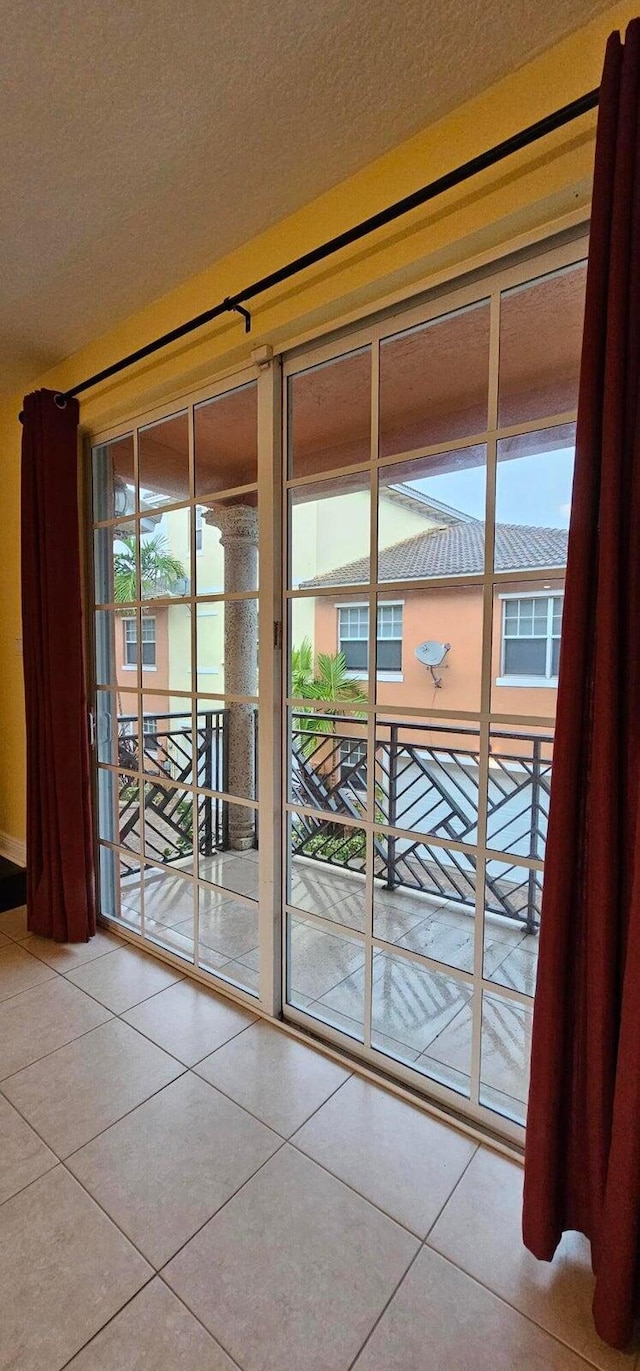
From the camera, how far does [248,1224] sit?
3.67 feet

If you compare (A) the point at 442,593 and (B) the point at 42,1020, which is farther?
(B) the point at 42,1020

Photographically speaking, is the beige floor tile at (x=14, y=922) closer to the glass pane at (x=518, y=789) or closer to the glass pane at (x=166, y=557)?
the glass pane at (x=166, y=557)

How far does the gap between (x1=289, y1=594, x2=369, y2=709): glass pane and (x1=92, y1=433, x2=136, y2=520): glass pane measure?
3.10ft

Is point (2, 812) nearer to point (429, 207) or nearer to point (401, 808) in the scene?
point (401, 808)

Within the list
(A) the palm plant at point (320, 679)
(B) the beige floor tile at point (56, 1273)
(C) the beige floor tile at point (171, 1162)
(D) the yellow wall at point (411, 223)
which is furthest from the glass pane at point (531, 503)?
(B) the beige floor tile at point (56, 1273)

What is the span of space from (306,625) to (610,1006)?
1.25m

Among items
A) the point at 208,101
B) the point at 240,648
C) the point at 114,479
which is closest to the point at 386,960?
the point at 240,648

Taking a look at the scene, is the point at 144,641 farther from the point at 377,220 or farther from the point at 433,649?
the point at 377,220

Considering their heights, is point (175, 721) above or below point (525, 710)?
below

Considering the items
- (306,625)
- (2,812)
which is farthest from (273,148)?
(2,812)

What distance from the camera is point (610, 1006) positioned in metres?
0.93

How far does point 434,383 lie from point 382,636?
737mm

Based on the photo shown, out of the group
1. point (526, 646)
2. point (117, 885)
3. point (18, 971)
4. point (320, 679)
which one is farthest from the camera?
point (117, 885)

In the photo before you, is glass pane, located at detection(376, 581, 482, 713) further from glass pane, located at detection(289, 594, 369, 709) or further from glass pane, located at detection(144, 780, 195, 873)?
glass pane, located at detection(144, 780, 195, 873)
